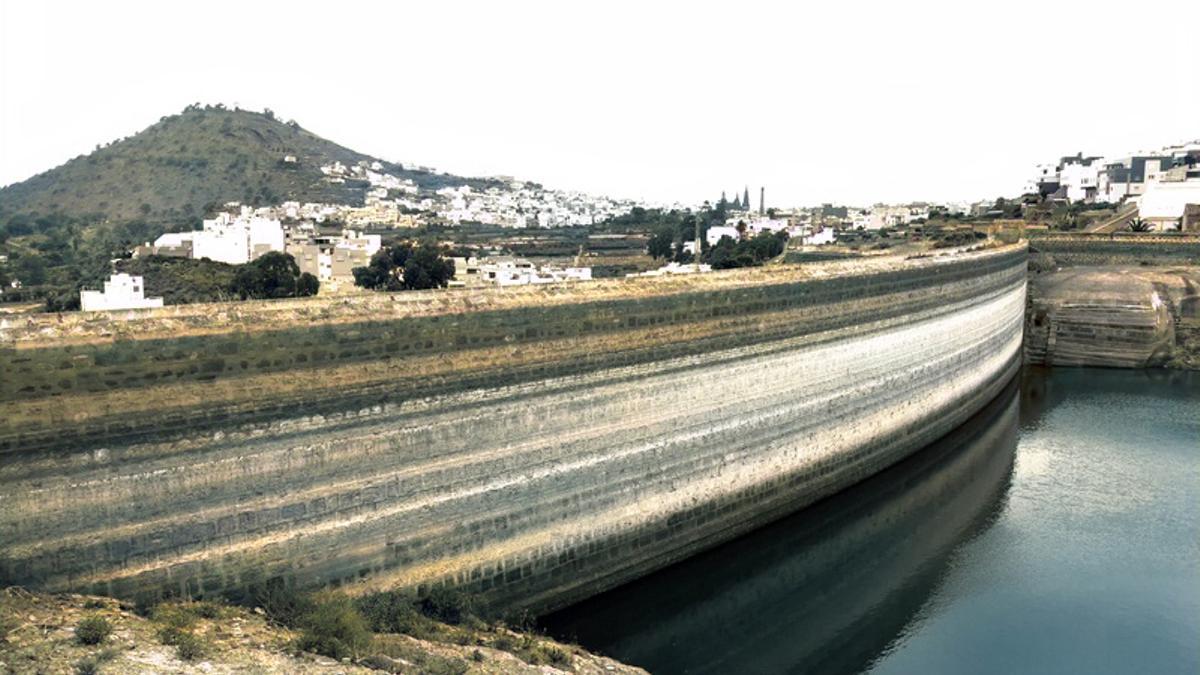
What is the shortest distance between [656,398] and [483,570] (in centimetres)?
429

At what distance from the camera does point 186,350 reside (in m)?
10.0

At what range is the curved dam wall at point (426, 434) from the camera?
9445 millimetres

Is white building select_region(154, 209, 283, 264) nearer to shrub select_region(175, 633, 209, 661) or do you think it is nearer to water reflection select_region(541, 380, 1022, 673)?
water reflection select_region(541, 380, 1022, 673)

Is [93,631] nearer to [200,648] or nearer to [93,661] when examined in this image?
[93,661]

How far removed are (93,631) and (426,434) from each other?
4690 mm

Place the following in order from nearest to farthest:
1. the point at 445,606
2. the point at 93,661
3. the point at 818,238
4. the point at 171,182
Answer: the point at 93,661
the point at 445,606
the point at 818,238
the point at 171,182

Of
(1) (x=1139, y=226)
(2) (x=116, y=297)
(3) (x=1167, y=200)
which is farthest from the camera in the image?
(3) (x=1167, y=200)

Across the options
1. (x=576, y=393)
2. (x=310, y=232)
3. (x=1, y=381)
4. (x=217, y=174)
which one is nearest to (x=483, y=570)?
(x=576, y=393)

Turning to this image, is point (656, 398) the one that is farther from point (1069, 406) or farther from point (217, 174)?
point (217, 174)

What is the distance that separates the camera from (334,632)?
381 inches

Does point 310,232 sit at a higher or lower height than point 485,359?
higher

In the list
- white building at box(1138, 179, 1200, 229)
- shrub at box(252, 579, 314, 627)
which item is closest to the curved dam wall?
shrub at box(252, 579, 314, 627)

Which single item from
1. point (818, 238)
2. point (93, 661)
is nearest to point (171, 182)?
point (818, 238)

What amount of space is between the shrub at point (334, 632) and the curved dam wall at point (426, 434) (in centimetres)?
94
